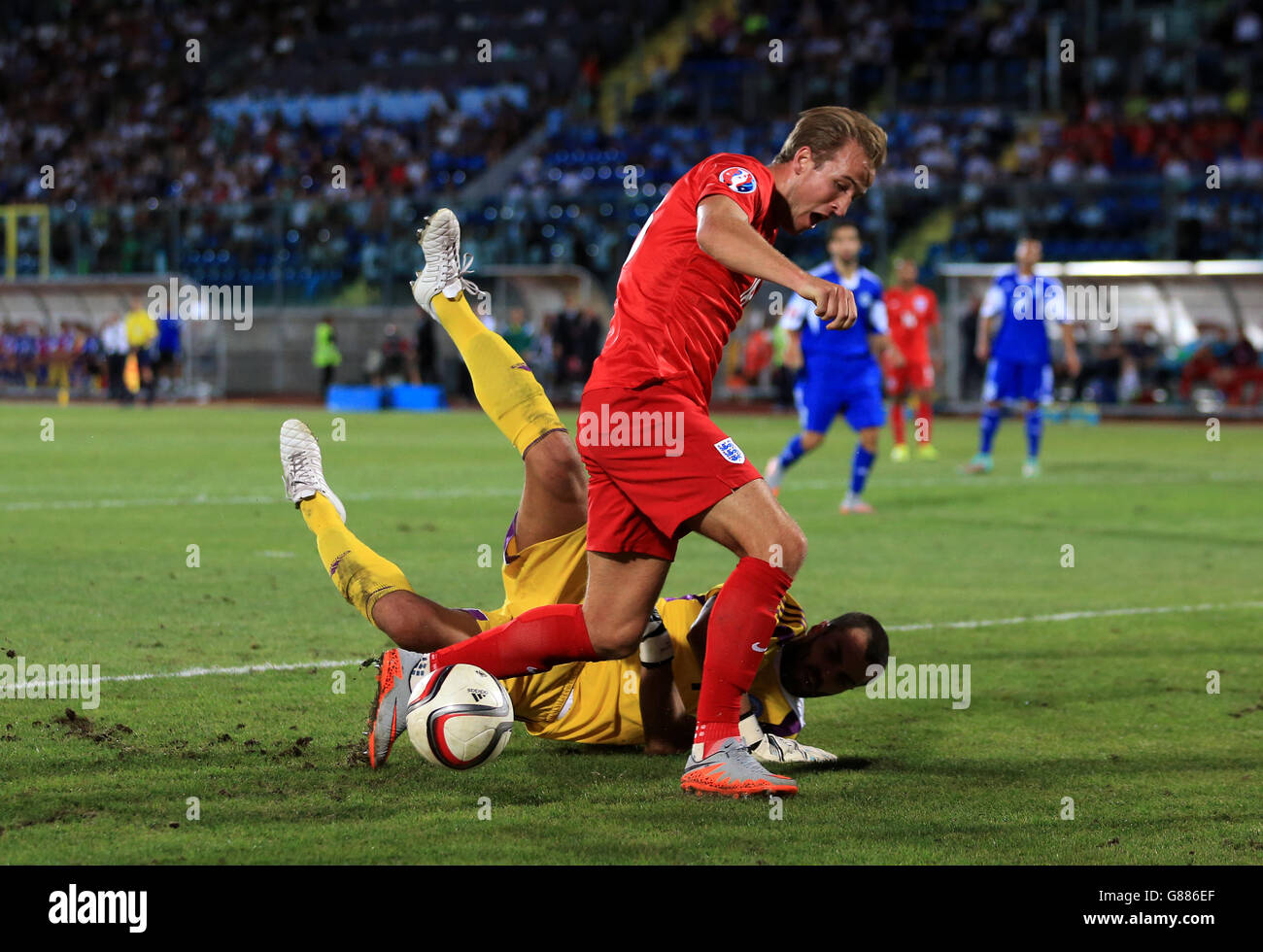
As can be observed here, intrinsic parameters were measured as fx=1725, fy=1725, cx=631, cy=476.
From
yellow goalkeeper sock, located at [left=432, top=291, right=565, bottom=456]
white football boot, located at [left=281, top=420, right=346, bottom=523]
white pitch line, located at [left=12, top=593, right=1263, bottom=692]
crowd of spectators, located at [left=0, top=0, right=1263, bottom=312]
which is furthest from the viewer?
crowd of spectators, located at [left=0, top=0, right=1263, bottom=312]

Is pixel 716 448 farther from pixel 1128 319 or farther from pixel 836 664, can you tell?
pixel 1128 319

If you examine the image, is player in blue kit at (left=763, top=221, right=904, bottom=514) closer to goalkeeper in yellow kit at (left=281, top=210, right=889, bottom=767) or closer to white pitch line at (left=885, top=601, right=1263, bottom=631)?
white pitch line at (left=885, top=601, right=1263, bottom=631)

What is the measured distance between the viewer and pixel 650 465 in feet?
15.5

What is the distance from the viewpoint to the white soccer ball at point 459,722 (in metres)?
4.77

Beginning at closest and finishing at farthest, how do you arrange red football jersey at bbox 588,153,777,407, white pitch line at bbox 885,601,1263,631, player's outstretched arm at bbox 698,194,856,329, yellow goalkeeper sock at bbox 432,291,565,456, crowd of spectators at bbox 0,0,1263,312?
player's outstretched arm at bbox 698,194,856,329 → red football jersey at bbox 588,153,777,407 → yellow goalkeeper sock at bbox 432,291,565,456 → white pitch line at bbox 885,601,1263,631 → crowd of spectators at bbox 0,0,1263,312

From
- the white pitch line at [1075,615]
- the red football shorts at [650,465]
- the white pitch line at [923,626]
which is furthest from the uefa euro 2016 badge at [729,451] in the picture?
the white pitch line at [1075,615]

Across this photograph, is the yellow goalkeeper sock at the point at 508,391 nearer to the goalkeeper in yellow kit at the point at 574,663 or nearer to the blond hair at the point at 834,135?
the goalkeeper in yellow kit at the point at 574,663

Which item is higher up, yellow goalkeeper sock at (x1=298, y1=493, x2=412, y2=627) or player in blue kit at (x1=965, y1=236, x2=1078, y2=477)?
player in blue kit at (x1=965, y1=236, x2=1078, y2=477)

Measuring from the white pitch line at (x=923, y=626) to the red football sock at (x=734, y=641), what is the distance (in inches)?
90.7

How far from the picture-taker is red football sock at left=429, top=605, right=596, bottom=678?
16.0ft

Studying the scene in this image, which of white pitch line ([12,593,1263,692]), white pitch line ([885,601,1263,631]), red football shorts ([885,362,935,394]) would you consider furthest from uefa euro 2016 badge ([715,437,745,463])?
red football shorts ([885,362,935,394])

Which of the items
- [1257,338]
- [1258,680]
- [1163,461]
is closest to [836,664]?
[1258,680]

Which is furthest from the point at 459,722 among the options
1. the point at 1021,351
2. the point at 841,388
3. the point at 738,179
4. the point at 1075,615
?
the point at 1021,351

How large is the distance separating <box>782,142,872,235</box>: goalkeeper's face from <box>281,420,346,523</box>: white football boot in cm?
213
